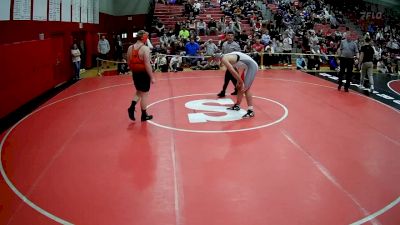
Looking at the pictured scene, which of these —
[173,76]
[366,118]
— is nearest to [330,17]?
[173,76]

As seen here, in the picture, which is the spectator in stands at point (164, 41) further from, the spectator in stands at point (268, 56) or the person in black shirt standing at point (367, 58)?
the person in black shirt standing at point (367, 58)

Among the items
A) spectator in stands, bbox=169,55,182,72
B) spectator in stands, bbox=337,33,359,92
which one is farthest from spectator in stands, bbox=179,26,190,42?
spectator in stands, bbox=337,33,359,92

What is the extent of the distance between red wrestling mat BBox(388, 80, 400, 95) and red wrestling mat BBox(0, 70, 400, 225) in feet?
7.48

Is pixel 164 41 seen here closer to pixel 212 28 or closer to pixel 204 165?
pixel 212 28

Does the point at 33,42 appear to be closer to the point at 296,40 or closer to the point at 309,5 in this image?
the point at 296,40

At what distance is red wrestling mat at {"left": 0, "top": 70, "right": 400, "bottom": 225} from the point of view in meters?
3.66

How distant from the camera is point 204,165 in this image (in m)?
4.80

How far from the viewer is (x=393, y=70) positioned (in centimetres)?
1436

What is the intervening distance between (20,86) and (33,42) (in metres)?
1.59

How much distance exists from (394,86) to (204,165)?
8371mm

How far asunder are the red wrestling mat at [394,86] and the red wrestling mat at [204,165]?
2280 mm

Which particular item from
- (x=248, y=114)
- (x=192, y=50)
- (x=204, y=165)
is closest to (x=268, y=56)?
(x=192, y=50)

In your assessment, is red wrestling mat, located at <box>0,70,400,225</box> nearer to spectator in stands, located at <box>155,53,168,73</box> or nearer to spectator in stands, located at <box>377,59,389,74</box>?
spectator in stands, located at <box>155,53,168,73</box>

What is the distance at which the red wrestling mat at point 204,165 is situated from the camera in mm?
3658
